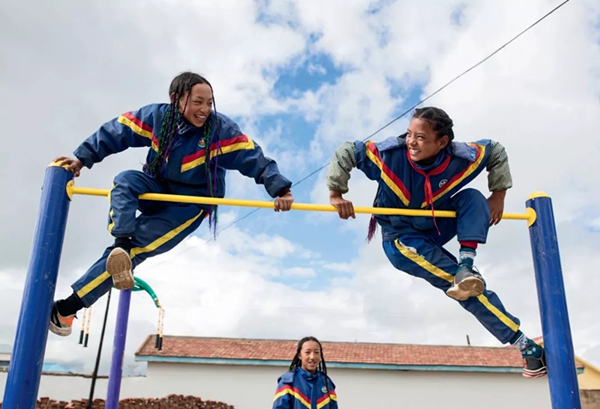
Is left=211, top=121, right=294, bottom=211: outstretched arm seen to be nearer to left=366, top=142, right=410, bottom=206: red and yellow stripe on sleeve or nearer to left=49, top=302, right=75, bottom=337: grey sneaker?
left=366, top=142, right=410, bottom=206: red and yellow stripe on sleeve

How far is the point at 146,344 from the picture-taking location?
12.5 meters

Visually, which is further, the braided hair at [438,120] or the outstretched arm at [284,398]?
the outstretched arm at [284,398]

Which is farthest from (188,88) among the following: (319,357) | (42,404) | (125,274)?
(42,404)

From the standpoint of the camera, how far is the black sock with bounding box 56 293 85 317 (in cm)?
266

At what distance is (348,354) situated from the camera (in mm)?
12312

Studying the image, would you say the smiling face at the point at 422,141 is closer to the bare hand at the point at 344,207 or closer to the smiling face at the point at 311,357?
the bare hand at the point at 344,207

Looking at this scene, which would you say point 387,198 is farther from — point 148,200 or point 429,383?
point 429,383

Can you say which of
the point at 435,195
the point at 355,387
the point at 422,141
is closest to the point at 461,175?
the point at 435,195

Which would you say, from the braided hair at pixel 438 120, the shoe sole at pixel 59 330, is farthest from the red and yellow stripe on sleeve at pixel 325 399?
the braided hair at pixel 438 120

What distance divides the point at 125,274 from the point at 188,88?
3.24 ft

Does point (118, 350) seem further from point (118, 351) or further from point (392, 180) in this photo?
point (392, 180)

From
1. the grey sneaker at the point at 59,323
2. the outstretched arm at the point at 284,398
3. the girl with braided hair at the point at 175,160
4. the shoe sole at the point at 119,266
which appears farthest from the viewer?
the outstretched arm at the point at 284,398

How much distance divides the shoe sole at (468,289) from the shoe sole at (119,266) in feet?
4.89

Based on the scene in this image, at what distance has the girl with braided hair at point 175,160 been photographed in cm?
279
